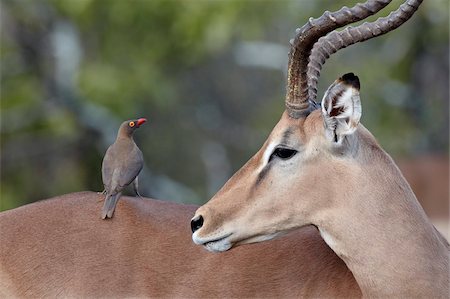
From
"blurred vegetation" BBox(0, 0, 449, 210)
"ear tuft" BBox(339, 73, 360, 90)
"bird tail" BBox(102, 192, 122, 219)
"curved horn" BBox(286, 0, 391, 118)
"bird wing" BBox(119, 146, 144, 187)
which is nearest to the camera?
A: "ear tuft" BBox(339, 73, 360, 90)

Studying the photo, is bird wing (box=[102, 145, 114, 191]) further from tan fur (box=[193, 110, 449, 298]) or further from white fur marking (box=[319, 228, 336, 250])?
white fur marking (box=[319, 228, 336, 250])

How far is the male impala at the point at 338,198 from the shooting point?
6098mm

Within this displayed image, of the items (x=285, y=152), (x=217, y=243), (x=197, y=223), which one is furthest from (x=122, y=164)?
(x=285, y=152)

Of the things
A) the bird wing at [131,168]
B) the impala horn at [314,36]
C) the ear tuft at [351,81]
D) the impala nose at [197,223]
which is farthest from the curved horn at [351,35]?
the bird wing at [131,168]

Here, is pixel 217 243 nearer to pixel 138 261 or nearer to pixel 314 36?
pixel 138 261

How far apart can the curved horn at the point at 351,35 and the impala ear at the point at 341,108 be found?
329mm

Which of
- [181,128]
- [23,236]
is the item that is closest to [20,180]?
[181,128]

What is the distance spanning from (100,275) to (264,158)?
1.27m

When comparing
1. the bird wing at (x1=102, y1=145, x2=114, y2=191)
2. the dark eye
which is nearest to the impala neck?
the dark eye

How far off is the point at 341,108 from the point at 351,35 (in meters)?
0.46

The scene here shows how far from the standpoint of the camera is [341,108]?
6.11 m

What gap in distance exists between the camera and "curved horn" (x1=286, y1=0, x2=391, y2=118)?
20.4 feet

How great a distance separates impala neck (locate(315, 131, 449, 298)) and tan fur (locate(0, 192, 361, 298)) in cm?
49

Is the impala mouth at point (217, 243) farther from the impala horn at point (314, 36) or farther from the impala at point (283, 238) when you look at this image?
the impala horn at point (314, 36)
